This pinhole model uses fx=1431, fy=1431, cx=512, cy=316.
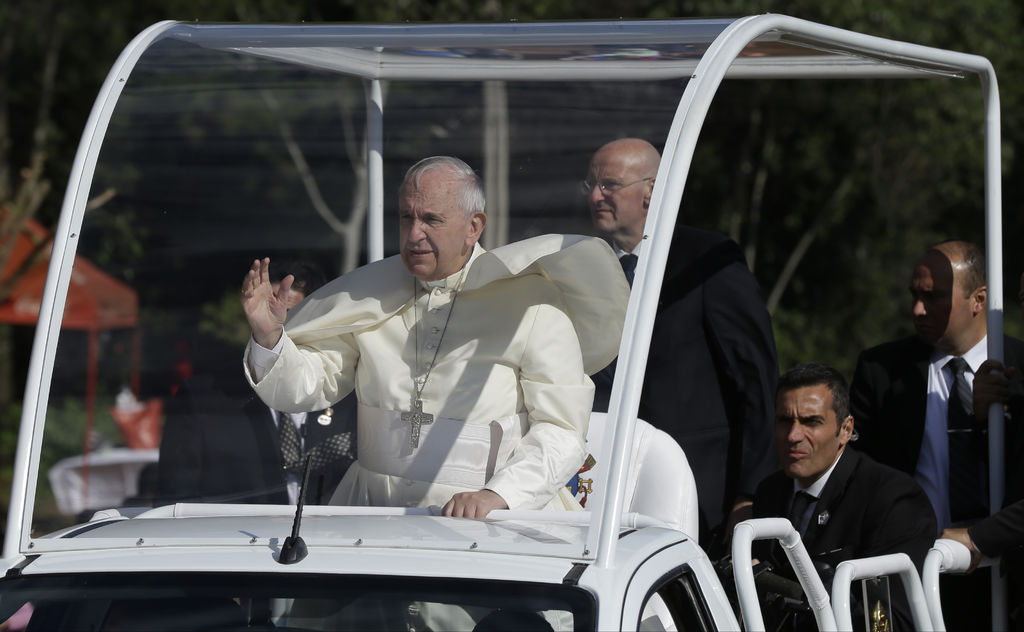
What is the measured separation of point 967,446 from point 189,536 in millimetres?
2927

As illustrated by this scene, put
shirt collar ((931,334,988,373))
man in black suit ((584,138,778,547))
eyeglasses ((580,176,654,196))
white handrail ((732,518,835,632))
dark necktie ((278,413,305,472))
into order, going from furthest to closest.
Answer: shirt collar ((931,334,988,373)) → man in black suit ((584,138,778,547)) → dark necktie ((278,413,305,472)) → eyeglasses ((580,176,654,196)) → white handrail ((732,518,835,632))

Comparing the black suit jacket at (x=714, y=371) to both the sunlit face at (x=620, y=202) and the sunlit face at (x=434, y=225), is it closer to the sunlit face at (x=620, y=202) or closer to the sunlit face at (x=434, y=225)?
the sunlit face at (x=620, y=202)

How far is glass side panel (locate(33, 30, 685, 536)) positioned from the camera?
4230 mm

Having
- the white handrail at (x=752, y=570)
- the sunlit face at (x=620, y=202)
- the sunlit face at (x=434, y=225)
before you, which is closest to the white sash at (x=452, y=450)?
the sunlit face at (x=434, y=225)

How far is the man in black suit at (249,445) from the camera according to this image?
4.32 metres

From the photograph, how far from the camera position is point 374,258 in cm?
544

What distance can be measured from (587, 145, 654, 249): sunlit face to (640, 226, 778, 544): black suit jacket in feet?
3.17

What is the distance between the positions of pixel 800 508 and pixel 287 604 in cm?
205

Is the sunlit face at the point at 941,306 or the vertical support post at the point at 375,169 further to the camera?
the vertical support post at the point at 375,169

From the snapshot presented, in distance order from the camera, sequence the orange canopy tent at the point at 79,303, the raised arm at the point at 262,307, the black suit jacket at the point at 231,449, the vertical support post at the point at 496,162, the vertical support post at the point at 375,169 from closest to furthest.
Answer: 1. the raised arm at the point at 262,307
2. the vertical support post at the point at 496,162
3. the black suit jacket at the point at 231,449
4. the vertical support post at the point at 375,169
5. the orange canopy tent at the point at 79,303

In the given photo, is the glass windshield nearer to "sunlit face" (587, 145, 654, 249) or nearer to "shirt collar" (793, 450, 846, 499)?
"sunlit face" (587, 145, 654, 249)

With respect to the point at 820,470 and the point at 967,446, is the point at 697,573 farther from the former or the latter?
the point at 967,446

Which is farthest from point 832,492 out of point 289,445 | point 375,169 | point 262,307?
point 375,169

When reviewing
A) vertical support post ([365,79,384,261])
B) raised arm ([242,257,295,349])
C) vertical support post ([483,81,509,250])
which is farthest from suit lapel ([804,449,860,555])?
vertical support post ([365,79,384,261])
